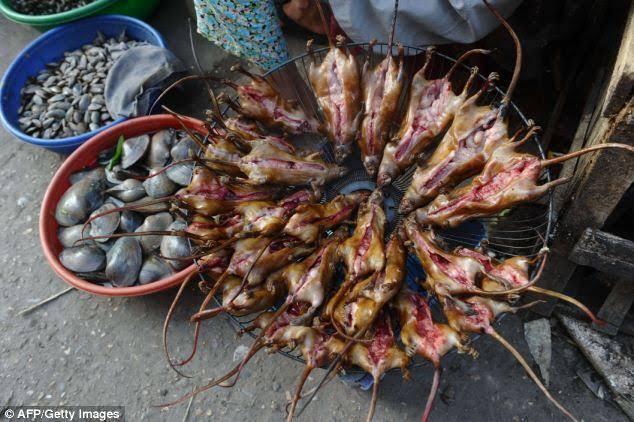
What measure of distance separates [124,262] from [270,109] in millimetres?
1131

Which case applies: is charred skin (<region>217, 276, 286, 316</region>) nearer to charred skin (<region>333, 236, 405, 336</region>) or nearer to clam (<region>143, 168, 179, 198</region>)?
charred skin (<region>333, 236, 405, 336</region>)

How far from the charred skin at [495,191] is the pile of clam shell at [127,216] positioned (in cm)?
134

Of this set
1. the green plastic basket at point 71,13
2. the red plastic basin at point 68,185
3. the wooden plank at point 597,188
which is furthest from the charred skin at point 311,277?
the green plastic basket at point 71,13

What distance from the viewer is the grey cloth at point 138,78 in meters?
3.12

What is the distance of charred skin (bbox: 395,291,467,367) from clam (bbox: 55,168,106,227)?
1.89 meters

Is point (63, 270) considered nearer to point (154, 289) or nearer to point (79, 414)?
point (154, 289)

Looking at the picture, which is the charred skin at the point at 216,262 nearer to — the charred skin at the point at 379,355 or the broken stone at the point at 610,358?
the charred skin at the point at 379,355

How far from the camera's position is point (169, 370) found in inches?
103

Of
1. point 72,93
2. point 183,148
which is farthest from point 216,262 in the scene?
point 72,93

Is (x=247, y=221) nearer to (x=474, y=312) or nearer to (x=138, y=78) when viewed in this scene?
(x=474, y=312)

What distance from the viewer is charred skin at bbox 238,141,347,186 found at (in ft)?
6.32

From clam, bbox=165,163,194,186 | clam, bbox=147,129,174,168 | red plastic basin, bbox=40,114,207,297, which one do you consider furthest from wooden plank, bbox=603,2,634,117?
clam, bbox=147,129,174,168

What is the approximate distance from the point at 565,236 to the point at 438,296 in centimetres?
75

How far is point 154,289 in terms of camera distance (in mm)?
2482
